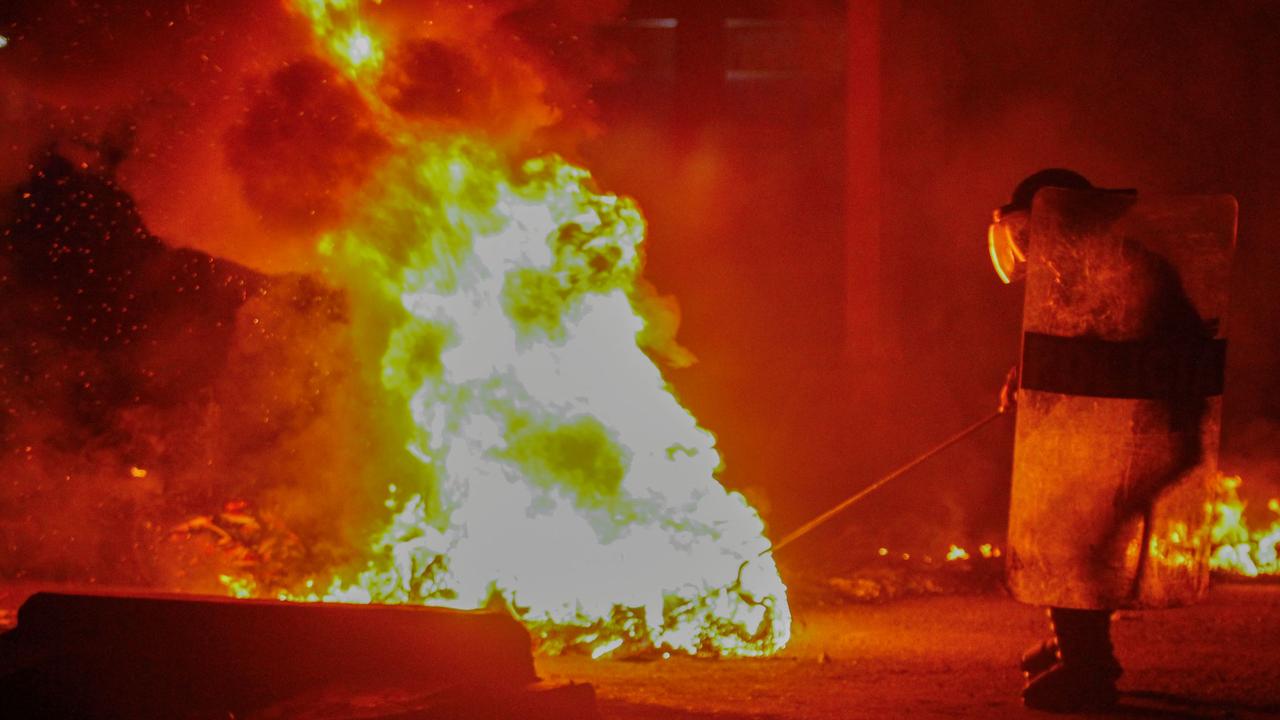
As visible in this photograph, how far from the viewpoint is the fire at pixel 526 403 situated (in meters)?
6.60

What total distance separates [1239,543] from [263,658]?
6.64m

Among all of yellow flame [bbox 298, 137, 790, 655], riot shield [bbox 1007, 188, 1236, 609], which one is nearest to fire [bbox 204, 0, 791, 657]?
yellow flame [bbox 298, 137, 790, 655]

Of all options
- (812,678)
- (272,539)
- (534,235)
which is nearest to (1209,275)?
(812,678)

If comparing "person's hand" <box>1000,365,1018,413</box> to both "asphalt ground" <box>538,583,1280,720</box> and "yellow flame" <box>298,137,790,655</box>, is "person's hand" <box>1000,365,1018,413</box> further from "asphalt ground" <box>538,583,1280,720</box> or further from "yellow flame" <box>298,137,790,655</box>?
"yellow flame" <box>298,137,790,655</box>

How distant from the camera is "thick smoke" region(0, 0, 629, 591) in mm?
6977

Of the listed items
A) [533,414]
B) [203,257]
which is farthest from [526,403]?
[203,257]

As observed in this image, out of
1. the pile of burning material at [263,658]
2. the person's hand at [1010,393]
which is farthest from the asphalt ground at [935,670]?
the person's hand at [1010,393]

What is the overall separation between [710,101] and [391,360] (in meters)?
4.16

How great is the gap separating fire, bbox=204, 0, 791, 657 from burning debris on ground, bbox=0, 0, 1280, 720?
0.02 m

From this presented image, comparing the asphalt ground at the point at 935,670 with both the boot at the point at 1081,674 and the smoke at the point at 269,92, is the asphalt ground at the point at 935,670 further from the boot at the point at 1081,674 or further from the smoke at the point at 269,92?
the smoke at the point at 269,92

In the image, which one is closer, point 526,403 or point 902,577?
point 526,403

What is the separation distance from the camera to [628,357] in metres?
6.88

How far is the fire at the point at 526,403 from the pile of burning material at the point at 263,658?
176cm

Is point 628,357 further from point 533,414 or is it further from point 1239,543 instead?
point 1239,543
